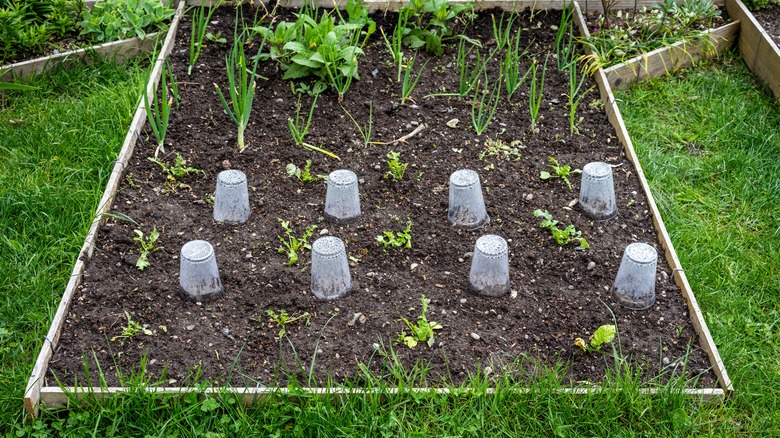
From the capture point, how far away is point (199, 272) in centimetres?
321

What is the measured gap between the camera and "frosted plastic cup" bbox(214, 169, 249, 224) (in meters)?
3.56

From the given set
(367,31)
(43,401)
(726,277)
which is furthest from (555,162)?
(43,401)

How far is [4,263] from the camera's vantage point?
354 cm

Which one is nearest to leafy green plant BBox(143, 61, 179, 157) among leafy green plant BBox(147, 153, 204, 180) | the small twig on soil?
leafy green plant BBox(147, 153, 204, 180)

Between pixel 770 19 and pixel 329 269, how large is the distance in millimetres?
3358

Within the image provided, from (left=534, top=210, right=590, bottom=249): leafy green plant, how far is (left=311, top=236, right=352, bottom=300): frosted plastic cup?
2.94 feet

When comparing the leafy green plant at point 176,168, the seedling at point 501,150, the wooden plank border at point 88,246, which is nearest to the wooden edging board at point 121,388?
the wooden plank border at point 88,246

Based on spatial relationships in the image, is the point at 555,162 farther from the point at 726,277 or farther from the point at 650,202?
the point at 726,277

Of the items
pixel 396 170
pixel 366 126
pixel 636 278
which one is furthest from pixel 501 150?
pixel 636 278

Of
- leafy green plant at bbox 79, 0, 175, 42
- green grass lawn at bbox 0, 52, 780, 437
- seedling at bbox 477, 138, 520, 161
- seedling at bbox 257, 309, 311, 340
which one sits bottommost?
green grass lawn at bbox 0, 52, 780, 437

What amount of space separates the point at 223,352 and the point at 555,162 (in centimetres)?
179

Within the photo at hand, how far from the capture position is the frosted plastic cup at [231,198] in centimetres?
356

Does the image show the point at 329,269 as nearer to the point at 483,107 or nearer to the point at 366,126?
the point at 366,126

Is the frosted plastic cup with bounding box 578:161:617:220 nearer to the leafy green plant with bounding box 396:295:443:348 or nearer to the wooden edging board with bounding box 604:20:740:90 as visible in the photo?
the leafy green plant with bounding box 396:295:443:348
